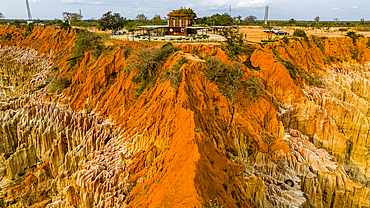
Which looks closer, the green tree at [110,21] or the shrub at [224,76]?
the shrub at [224,76]

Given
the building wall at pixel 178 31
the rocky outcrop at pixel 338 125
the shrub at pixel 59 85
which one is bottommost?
the rocky outcrop at pixel 338 125

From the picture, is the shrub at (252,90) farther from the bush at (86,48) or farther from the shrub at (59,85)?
the shrub at (59,85)

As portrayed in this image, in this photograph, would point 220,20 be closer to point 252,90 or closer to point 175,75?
point 252,90

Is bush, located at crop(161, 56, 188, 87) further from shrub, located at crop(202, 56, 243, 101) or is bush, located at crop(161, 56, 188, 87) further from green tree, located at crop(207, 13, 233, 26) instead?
green tree, located at crop(207, 13, 233, 26)

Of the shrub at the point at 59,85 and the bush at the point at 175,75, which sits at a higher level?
the bush at the point at 175,75

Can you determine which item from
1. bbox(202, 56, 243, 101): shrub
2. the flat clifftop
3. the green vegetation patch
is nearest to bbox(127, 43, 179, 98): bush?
the flat clifftop

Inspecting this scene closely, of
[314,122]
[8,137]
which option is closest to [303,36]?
[314,122]

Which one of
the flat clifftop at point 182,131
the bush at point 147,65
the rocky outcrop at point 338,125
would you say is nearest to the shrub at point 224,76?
the flat clifftop at point 182,131

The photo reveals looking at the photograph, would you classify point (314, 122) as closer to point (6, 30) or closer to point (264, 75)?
point (264, 75)
